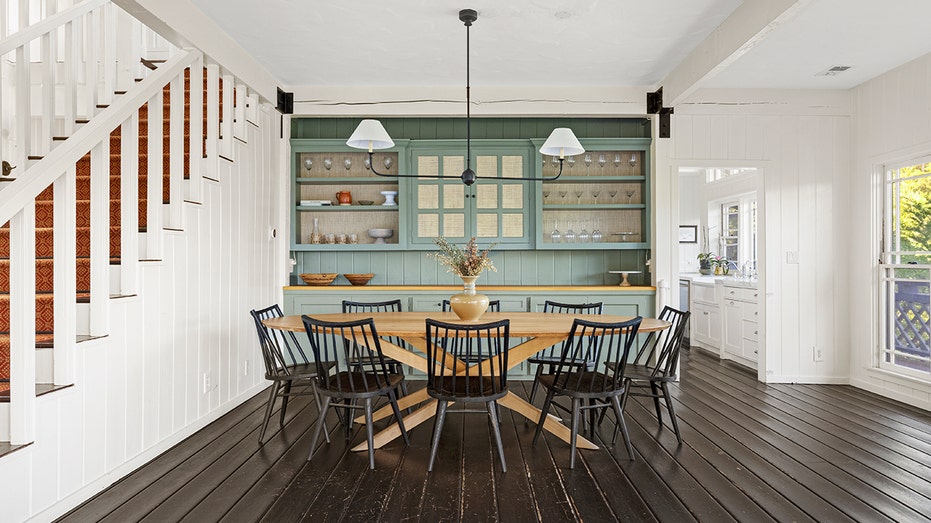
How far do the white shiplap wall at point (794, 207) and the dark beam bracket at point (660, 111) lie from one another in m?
0.11

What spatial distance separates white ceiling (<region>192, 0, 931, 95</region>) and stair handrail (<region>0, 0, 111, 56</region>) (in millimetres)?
671

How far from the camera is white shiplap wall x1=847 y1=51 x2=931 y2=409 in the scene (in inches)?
170

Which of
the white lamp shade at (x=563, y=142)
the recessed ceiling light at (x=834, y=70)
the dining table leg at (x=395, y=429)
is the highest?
the recessed ceiling light at (x=834, y=70)

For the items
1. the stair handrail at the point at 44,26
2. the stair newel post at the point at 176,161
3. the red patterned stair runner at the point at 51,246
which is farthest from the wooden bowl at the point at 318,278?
the stair handrail at the point at 44,26

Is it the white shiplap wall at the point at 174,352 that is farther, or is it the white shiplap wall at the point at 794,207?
the white shiplap wall at the point at 794,207

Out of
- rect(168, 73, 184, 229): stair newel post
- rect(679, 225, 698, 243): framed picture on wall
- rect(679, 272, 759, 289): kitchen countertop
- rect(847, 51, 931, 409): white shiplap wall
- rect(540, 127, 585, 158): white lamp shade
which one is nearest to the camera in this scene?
Result: rect(168, 73, 184, 229): stair newel post

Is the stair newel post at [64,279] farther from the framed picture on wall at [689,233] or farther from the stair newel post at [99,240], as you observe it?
the framed picture on wall at [689,233]

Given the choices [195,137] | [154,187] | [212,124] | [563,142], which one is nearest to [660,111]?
[563,142]

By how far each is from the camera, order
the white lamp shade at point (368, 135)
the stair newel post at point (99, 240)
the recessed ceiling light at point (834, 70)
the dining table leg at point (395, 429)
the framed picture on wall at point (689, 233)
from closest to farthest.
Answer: the stair newel post at point (99, 240)
the dining table leg at point (395, 429)
the white lamp shade at point (368, 135)
the recessed ceiling light at point (834, 70)
the framed picture on wall at point (689, 233)

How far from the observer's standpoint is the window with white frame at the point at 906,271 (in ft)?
14.3

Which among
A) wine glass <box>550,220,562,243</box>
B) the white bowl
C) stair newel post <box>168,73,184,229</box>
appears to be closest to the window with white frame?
wine glass <box>550,220,562,243</box>

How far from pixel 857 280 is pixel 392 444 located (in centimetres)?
459

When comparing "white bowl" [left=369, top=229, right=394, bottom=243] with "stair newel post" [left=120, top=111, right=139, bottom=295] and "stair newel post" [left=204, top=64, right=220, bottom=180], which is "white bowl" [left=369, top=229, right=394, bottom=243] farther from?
"stair newel post" [left=120, top=111, right=139, bottom=295]

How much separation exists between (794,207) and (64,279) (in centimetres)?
578
